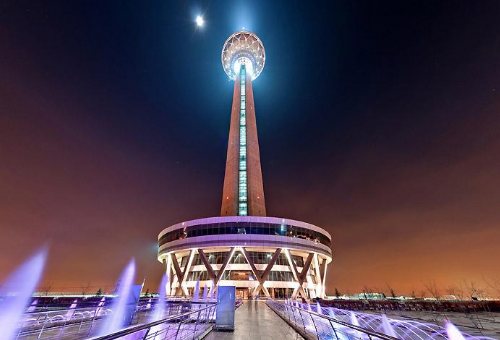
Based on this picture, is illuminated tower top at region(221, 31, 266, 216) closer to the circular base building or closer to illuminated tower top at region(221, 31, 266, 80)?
illuminated tower top at region(221, 31, 266, 80)

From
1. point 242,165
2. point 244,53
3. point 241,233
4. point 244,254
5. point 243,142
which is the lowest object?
point 244,254

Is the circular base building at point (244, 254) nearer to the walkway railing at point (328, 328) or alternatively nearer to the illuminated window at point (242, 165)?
the illuminated window at point (242, 165)

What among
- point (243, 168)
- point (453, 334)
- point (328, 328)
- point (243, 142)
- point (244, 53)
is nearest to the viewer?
point (453, 334)

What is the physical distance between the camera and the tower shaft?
59312 millimetres

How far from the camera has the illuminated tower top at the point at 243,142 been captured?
59.9 meters

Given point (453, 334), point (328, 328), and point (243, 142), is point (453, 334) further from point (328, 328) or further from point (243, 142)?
point (243, 142)

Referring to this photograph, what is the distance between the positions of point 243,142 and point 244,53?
4168 cm

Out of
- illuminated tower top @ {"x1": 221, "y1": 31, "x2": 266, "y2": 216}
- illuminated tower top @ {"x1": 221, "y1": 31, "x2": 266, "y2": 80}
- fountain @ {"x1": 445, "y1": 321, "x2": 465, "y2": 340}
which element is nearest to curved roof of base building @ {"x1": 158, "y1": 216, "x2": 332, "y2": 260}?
illuminated tower top @ {"x1": 221, "y1": 31, "x2": 266, "y2": 216}

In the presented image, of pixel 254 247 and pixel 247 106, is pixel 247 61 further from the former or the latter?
pixel 254 247

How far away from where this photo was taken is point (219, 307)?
10023 mm

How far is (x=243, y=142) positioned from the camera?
69000 millimetres

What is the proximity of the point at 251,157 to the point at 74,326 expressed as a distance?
55.0m

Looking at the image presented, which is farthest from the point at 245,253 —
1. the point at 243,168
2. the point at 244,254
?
the point at 243,168

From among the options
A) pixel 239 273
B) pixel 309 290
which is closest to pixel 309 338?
pixel 239 273
